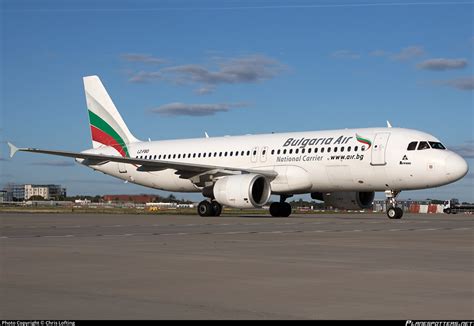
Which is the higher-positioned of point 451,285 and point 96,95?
point 96,95

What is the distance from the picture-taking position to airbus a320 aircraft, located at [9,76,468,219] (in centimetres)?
3262

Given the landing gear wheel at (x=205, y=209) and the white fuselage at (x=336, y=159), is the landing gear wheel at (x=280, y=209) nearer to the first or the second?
the white fuselage at (x=336, y=159)

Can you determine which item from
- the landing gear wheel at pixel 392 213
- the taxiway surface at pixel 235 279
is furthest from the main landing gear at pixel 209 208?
the taxiway surface at pixel 235 279

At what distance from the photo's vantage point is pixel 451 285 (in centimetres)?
934

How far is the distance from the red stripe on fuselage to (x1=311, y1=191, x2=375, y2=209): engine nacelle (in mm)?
12904

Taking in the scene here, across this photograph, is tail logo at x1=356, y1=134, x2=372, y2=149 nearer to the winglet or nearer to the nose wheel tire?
the nose wheel tire

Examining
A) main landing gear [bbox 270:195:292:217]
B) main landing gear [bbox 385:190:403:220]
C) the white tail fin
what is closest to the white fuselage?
main landing gear [bbox 385:190:403:220]

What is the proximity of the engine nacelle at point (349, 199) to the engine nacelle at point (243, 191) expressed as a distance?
4539mm

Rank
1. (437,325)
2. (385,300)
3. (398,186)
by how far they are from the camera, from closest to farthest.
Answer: (437,325) → (385,300) → (398,186)

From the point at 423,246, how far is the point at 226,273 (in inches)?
262

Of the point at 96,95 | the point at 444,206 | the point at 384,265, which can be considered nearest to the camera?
the point at 384,265

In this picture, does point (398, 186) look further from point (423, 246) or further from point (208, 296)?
point (208, 296)

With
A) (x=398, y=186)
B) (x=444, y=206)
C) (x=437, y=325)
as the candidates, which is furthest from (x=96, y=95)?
(x=437, y=325)

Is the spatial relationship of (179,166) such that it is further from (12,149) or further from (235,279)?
(235,279)
